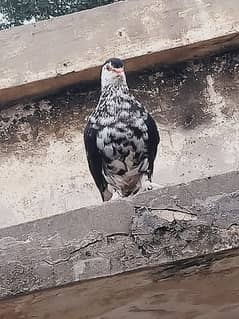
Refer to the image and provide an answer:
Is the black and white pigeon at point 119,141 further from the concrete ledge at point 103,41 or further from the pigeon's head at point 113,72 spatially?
the concrete ledge at point 103,41

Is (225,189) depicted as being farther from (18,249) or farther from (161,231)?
(18,249)

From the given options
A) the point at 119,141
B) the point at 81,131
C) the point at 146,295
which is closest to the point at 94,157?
the point at 119,141

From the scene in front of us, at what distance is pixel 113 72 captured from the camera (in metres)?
3.15

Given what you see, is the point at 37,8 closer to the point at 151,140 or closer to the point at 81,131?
the point at 81,131

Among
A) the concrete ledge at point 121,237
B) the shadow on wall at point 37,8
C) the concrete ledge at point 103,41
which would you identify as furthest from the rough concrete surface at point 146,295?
the shadow on wall at point 37,8

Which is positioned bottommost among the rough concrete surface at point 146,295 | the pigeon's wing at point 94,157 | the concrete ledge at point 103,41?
the rough concrete surface at point 146,295

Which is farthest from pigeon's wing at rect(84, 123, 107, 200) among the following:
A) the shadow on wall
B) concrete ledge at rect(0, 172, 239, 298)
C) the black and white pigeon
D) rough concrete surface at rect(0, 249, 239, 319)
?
the shadow on wall

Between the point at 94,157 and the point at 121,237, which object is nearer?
the point at 121,237

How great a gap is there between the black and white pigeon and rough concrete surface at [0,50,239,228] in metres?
0.28

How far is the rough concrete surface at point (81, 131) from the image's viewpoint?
11.2ft

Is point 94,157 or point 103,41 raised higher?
point 103,41

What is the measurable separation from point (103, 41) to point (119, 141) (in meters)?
0.61

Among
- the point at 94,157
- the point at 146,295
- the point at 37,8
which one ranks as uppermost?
the point at 37,8

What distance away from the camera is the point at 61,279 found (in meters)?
1.98
